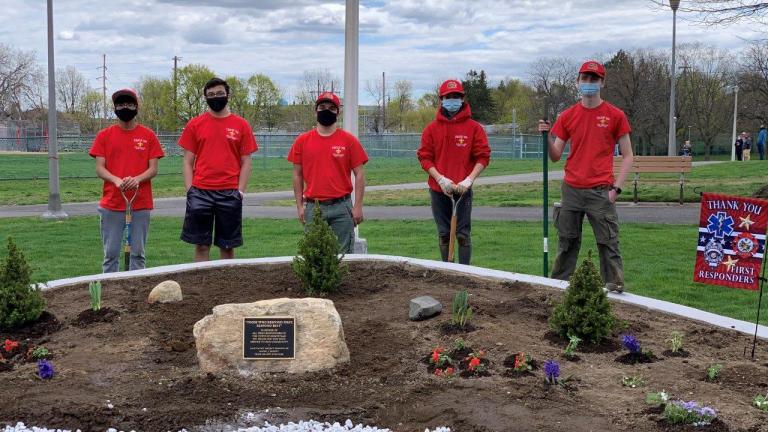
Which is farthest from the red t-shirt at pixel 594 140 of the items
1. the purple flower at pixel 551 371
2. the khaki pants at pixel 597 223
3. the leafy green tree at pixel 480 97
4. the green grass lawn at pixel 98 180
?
the leafy green tree at pixel 480 97

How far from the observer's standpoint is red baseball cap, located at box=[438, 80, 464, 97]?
23.3 feet

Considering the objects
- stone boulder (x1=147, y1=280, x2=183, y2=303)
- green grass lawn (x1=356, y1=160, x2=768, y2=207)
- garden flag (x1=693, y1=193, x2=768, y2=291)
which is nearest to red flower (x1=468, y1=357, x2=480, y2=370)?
garden flag (x1=693, y1=193, x2=768, y2=291)

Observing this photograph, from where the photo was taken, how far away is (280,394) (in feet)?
13.9

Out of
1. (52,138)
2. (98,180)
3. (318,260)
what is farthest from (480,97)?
(318,260)

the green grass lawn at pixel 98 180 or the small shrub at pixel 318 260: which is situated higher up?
the small shrub at pixel 318 260

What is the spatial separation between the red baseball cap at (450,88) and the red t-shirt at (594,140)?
40.5 inches

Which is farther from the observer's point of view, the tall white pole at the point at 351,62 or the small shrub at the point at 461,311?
the tall white pole at the point at 351,62

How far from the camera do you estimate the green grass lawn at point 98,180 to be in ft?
66.5

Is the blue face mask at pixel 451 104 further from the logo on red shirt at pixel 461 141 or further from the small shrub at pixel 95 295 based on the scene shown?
the small shrub at pixel 95 295

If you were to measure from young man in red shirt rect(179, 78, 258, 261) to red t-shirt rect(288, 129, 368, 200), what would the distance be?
20.3 inches

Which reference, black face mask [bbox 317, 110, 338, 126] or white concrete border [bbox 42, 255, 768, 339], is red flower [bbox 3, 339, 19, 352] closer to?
white concrete border [bbox 42, 255, 768, 339]

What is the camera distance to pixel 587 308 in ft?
16.0

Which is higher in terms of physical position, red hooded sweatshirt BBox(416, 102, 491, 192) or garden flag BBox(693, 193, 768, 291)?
red hooded sweatshirt BBox(416, 102, 491, 192)

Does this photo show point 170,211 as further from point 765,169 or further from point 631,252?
point 765,169
